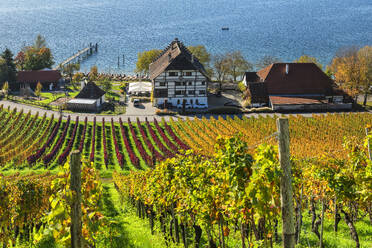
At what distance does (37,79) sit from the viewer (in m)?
66.4

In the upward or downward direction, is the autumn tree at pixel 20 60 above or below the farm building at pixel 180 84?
above

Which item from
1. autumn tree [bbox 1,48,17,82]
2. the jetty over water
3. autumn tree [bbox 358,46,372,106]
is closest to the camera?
autumn tree [bbox 358,46,372,106]

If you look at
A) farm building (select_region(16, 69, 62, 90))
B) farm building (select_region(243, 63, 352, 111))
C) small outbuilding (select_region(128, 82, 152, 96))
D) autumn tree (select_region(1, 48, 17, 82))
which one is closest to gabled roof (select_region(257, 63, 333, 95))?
farm building (select_region(243, 63, 352, 111))

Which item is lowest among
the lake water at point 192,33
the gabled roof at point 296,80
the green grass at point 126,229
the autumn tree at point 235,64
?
the green grass at point 126,229

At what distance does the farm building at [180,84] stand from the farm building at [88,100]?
28.3 feet

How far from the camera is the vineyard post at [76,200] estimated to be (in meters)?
6.12

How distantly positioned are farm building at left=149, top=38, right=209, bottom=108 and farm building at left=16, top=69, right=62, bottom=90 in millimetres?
23275

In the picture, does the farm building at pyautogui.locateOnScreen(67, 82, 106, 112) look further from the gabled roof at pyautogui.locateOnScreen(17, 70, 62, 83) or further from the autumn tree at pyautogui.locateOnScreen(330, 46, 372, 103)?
the autumn tree at pyautogui.locateOnScreen(330, 46, 372, 103)

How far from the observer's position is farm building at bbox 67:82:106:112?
53000 millimetres

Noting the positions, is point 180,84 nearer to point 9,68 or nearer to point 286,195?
point 9,68

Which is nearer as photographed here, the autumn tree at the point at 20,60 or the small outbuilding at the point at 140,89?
the small outbuilding at the point at 140,89

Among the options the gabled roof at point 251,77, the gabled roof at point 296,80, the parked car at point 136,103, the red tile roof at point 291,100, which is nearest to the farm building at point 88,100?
the parked car at point 136,103

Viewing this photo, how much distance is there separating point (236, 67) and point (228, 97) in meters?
10.3

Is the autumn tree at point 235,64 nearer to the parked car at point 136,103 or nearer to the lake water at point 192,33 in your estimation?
the parked car at point 136,103
